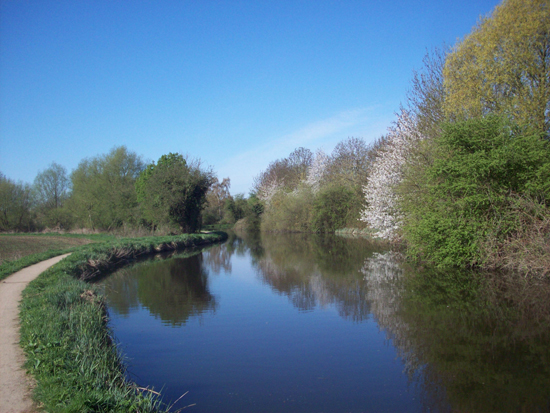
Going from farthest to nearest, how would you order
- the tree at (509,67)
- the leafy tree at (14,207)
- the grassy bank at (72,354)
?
1. the leafy tree at (14,207)
2. the tree at (509,67)
3. the grassy bank at (72,354)

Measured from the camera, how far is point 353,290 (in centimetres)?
1195

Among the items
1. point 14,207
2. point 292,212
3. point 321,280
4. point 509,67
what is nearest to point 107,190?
point 14,207

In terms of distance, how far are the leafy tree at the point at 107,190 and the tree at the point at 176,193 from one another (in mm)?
4766

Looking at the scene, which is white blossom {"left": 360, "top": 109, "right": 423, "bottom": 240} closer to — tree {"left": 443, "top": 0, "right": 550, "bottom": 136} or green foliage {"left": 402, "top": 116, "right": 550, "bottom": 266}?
tree {"left": 443, "top": 0, "right": 550, "bottom": 136}

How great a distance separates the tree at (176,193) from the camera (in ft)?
103

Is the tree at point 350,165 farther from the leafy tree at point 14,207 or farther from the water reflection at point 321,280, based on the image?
the leafy tree at point 14,207

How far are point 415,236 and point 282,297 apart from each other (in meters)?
5.61

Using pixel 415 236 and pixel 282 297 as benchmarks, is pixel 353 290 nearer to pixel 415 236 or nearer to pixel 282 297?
pixel 282 297

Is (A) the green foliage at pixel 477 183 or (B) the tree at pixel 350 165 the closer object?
(A) the green foliage at pixel 477 183

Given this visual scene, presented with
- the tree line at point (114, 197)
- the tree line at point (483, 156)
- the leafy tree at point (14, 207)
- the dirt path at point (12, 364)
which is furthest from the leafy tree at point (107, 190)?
the dirt path at point (12, 364)

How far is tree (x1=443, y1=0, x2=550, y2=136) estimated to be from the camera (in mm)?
15766

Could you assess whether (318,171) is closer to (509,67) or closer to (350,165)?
(350,165)

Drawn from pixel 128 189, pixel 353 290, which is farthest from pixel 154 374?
pixel 128 189

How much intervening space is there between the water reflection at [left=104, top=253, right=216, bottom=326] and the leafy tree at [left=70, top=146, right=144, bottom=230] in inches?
806
